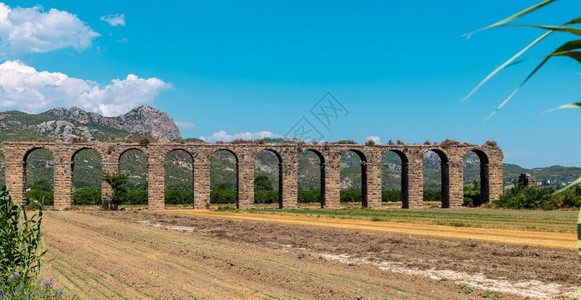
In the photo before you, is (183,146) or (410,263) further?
(183,146)

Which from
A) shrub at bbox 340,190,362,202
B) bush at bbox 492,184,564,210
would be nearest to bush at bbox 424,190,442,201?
shrub at bbox 340,190,362,202

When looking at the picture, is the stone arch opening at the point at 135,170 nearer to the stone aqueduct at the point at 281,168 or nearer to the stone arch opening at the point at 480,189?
the stone aqueduct at the point at 281,168

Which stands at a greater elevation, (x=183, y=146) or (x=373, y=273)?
(x=183, y=146)

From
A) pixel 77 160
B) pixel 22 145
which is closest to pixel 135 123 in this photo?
pixel 77 160

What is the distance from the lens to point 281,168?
139ft

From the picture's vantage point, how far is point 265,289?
365 inches

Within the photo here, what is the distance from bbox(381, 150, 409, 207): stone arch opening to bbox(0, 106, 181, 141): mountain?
46.9 meters

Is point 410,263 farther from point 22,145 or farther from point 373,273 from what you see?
point 22,145

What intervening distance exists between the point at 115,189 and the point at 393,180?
91.0 metres

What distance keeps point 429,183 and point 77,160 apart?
8012 centimetres

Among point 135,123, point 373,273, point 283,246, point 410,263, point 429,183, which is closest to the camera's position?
point 373,273

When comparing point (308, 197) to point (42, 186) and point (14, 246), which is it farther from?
point (14, 246)

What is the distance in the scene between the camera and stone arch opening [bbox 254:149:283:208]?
4266cm

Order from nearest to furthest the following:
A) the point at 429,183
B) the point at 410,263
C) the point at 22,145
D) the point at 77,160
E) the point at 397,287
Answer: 1. the point at 397,287
2. the point at 410,263
3. the point at 22,145
4. the point at 77,160
5. the point at 429,183
